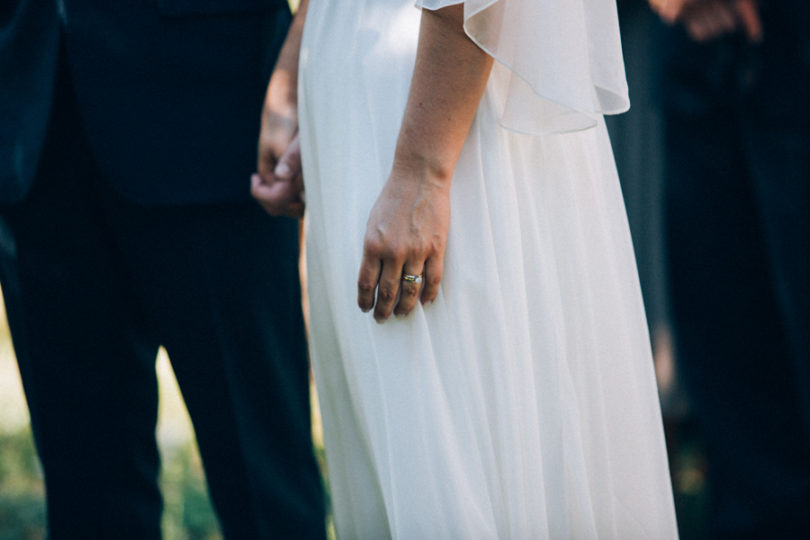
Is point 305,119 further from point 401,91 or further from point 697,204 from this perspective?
point 697,204

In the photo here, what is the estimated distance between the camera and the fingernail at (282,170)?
4.32 ft

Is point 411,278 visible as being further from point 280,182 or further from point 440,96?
point 280,182

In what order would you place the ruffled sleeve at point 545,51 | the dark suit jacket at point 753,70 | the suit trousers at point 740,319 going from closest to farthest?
the ruffled sleeve at point 545,51, the dark suit jacket at point 753,70, the suit trousers at point 740,319

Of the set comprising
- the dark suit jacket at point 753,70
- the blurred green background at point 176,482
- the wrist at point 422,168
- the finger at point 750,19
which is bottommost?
the blurred green background at point 176,482

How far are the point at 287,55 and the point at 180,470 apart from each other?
1545 millimetres

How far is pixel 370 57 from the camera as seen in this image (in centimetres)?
104

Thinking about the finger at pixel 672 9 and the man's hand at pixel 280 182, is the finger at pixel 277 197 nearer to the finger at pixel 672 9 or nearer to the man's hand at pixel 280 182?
the man's hand at pixel 280 182

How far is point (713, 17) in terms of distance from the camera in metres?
1.80

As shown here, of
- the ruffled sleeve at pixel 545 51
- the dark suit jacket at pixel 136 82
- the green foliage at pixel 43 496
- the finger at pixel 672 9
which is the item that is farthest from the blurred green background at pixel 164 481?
the finger at pixel 672 9

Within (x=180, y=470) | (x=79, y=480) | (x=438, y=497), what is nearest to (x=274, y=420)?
(x=79, y=480)

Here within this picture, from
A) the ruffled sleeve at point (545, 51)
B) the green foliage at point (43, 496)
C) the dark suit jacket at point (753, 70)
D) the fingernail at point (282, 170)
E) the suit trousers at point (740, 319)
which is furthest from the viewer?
the green foliage at point (43, 496)

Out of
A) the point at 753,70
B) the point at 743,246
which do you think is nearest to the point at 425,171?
the point at 753,70

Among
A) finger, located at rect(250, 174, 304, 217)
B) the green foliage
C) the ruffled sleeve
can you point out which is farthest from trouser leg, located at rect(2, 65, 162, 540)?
the ruffled sleeve

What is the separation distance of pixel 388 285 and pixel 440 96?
9.7 inches
